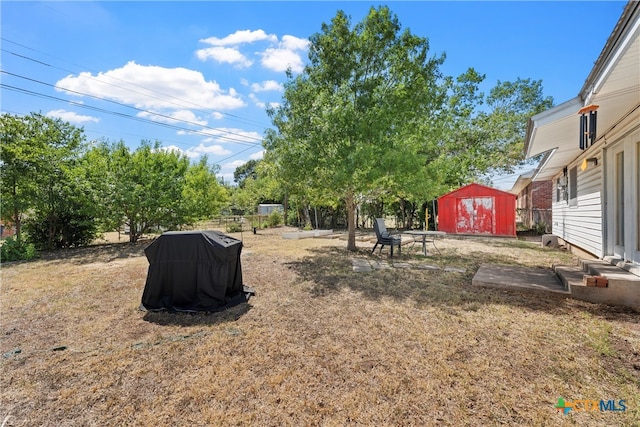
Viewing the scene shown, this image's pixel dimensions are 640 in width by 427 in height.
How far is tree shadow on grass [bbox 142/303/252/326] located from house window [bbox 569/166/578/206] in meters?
9.03

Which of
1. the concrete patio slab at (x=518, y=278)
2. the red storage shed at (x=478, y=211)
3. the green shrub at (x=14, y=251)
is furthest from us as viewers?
the red storage shed at (x=478, y=211)

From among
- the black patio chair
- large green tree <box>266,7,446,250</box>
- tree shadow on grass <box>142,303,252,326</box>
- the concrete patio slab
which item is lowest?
tree shadow on grass <box>142,303,252,326</box>

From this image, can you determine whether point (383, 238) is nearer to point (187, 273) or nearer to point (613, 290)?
point (613, 290)

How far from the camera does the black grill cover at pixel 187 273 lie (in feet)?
12.7

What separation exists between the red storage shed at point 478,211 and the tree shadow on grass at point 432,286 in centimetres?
629

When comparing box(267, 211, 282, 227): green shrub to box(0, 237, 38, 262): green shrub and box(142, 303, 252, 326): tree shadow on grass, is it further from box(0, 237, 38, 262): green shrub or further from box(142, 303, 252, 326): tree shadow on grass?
box(142, 303, 252, 326): tree shadow on grass

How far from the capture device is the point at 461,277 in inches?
215

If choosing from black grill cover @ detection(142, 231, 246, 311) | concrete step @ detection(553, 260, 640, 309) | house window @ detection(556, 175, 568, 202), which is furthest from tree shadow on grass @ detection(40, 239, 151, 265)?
house window @ detection(556, 175, 568, 202)

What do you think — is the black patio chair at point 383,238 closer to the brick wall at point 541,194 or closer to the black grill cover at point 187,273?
the black grill cover at point 187,273

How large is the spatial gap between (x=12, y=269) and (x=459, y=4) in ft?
37.4

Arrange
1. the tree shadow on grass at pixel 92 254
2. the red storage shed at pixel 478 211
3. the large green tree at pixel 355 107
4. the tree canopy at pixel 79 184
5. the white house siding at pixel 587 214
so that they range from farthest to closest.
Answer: the red storage shed at pixel 478 211, the tree canopy at pixel 79 184, the tree shadow on grass at pixel 92 254, the large green tree at pixel 355 107, the white house siding at pixel 587 214

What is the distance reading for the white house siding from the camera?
5.84 meters

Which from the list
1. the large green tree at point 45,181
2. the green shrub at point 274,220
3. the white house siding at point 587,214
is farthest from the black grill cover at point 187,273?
the green shrub at point 274,220

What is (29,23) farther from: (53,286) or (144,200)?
(53,286)
